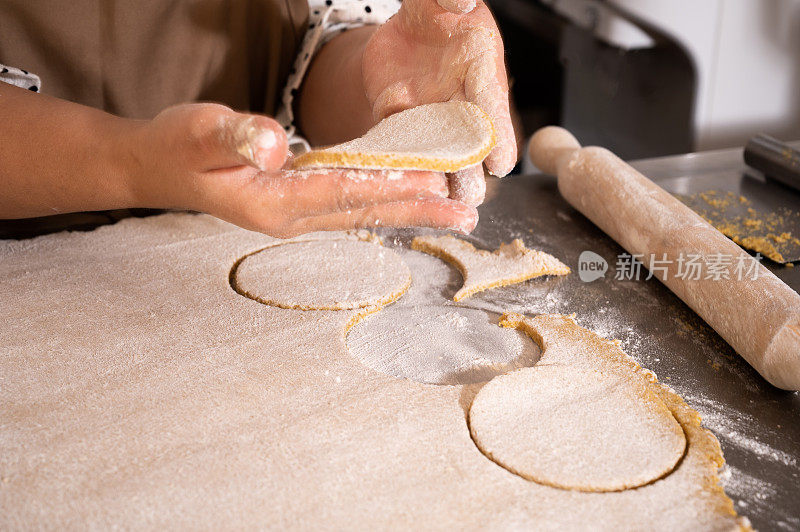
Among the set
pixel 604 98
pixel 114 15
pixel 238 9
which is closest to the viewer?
pixel 114 15

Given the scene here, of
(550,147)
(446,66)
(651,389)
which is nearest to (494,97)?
(446,66)

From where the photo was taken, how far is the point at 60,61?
1.29 metres

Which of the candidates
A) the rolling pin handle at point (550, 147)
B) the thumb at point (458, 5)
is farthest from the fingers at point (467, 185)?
the rolling pin handle at point (550, 147)

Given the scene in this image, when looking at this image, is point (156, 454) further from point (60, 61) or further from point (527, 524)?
point (60, 61)

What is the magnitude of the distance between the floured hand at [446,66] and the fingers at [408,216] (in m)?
0.08

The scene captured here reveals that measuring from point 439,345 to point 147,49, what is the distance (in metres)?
0.83

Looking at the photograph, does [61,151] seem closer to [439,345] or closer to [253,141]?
[253,141]

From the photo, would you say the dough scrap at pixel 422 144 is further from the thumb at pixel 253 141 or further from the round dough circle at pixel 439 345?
the round dough circle at pixel 439 345

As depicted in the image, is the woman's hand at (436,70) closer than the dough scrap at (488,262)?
Yes

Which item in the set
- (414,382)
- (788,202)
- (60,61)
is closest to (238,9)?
(60,61)

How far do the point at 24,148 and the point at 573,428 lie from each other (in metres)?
0.85

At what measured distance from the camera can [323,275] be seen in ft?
3.91

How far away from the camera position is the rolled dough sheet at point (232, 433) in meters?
0.72

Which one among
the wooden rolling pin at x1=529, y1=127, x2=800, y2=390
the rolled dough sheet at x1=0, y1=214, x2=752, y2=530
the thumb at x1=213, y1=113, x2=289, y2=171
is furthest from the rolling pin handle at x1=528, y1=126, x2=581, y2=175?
the thumb at x1=213, y1=113, x2=289, y2=171
